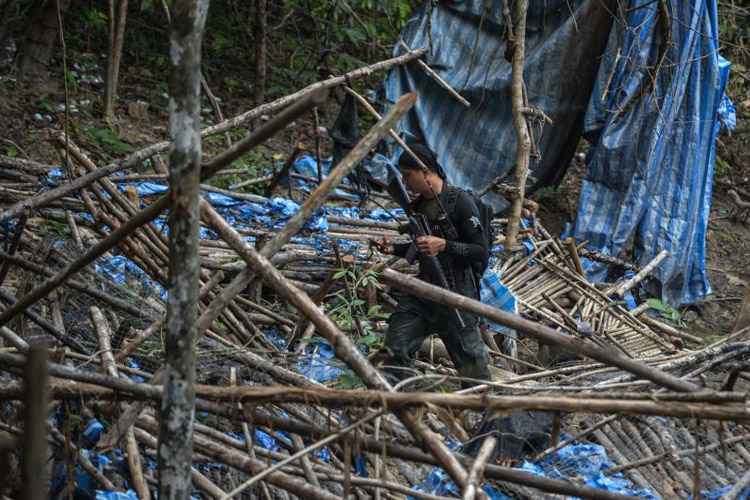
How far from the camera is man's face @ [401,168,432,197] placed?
5.01 meters

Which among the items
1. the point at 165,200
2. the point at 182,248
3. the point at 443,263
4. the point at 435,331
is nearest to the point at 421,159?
the point at 443,263

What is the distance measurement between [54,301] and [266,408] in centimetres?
171

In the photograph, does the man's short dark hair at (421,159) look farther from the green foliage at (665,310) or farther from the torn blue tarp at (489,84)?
the torn blue tarp at (489,84)

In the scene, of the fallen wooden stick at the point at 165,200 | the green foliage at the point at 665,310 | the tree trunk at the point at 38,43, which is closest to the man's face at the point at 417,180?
the fallen wooden stick at the point at 165,200

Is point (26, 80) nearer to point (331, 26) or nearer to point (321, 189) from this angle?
point (331, 26)

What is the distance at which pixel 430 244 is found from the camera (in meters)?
4.93

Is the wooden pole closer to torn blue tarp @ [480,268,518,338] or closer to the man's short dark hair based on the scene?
the man's short dark hair

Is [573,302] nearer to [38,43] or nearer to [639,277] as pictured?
[639,277]

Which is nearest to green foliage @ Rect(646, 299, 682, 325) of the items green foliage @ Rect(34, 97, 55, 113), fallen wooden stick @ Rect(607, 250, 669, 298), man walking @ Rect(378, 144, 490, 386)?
fallen wooden stick @ Rect(607, 250, 669, 298)

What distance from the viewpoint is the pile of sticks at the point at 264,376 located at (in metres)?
2.60

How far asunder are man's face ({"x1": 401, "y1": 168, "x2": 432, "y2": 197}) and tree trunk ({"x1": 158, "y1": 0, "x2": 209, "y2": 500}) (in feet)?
9.04

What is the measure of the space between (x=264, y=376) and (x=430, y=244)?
1.36 m

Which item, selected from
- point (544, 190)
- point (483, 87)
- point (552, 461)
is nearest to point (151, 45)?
point (483, 87)

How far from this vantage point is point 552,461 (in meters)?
4.52
